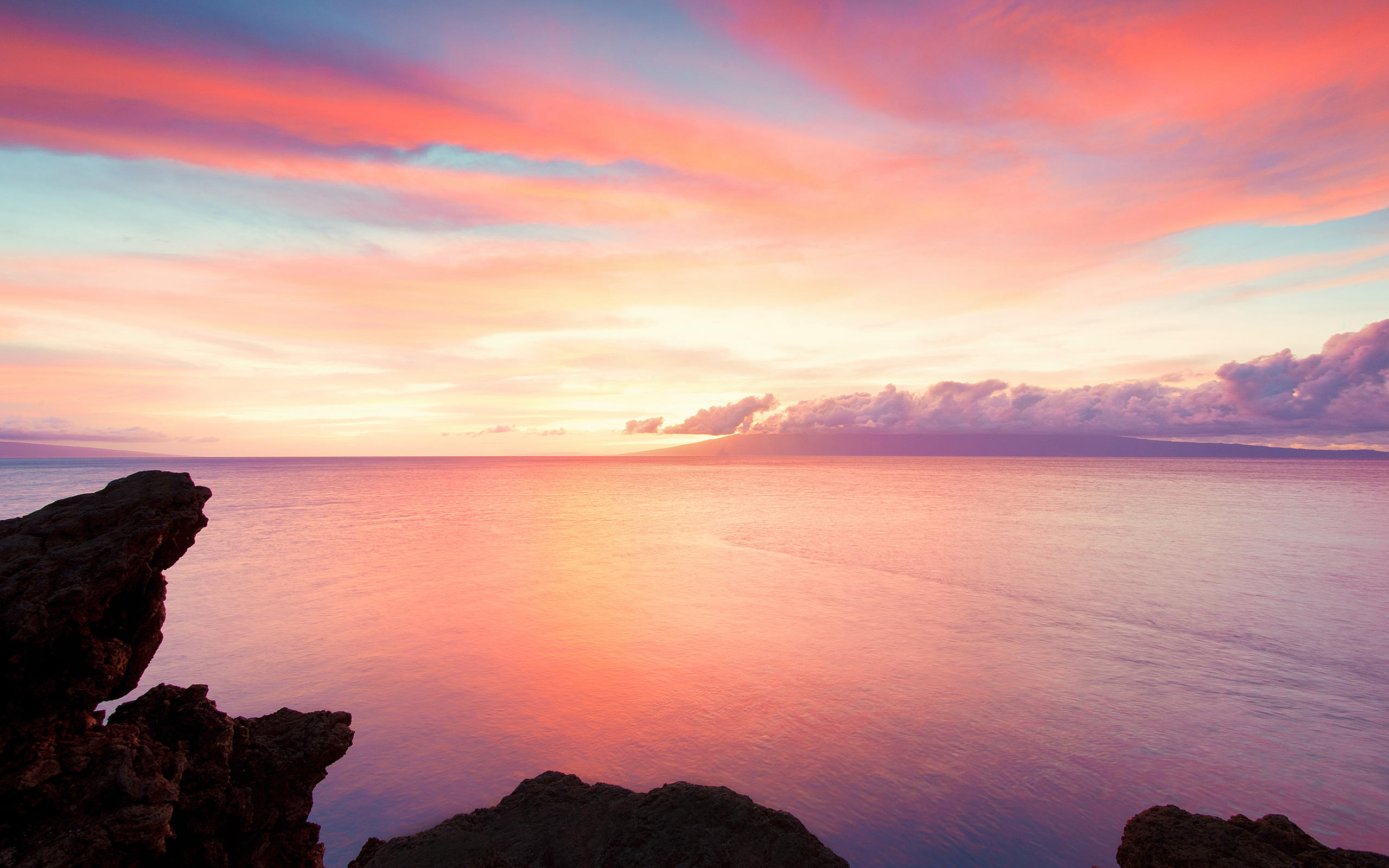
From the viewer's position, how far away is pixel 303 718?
21.7 feet

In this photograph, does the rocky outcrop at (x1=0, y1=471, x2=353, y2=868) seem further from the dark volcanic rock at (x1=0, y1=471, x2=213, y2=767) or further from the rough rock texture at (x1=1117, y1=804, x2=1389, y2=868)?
the rough rock texture at (x1=1117, y1=804, x2=1389, y2=868)

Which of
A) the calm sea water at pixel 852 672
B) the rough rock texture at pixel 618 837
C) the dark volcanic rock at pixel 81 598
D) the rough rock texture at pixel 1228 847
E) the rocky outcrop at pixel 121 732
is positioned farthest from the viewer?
the calm sea water at pixel 852 672

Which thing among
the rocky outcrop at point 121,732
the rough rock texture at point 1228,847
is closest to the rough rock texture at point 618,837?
the rocky outcrop at point 121,732

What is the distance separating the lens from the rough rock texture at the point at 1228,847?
5.09 m

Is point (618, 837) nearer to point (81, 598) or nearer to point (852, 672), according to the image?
point (81, 598)

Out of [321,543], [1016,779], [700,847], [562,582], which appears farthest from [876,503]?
[700,847]

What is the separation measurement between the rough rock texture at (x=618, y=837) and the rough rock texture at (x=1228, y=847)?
2.60 m

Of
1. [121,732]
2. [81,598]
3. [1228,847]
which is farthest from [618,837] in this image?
[1228,847]

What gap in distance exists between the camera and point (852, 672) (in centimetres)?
1341

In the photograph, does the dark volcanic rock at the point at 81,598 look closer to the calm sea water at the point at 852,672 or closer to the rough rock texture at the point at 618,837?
the rough rock texture at the point at 618,837

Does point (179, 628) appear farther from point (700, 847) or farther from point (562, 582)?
point (700, 847)

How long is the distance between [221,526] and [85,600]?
40014 millimetres

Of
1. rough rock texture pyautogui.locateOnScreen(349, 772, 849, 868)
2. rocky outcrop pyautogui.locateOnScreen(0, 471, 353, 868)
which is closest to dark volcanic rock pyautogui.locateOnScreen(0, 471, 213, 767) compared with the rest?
rocky outcrop pyautogui.locateOnScreen(0, 471, 353, 868)

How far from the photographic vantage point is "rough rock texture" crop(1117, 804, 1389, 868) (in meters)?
5.09
